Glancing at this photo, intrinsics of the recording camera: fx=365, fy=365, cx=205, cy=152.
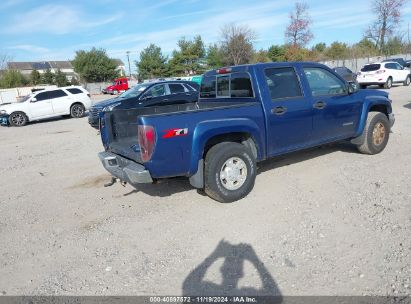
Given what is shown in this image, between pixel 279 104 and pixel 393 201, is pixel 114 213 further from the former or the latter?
pixel 393 201

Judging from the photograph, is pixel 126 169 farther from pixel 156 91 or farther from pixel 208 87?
pixel 156 91

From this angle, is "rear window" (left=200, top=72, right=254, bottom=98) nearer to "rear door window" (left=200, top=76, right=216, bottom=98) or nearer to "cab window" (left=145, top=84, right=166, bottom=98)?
"rear door window" (left=200, top=76, right=216, bottom=98)

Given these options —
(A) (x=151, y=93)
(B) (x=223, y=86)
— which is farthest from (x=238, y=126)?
(A) (x=151, y=93)

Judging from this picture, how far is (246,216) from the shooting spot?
15.1 ft

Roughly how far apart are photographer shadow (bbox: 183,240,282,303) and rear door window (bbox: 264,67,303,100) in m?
2.49

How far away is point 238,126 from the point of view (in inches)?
192

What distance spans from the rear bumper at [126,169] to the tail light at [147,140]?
0.19 metres

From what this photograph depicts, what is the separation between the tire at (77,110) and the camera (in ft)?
62.6

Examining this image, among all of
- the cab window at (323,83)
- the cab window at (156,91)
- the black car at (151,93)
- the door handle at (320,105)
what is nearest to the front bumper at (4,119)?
the black car at (151,93)

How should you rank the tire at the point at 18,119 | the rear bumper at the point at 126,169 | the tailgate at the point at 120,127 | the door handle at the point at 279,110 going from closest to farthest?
the rear bumper at the point at 126,169 < the door handle at the point at 279,110 < the tailgate at the point at 120,127 < the tire at the point at 18,119

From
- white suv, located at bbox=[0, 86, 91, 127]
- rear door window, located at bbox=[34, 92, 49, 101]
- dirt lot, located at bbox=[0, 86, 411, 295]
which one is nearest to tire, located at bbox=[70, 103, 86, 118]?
white suv, located at bbox=[0, 86, 91, 127]

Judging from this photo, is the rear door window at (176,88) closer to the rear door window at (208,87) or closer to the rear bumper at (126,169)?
the rear door window at (208,87)

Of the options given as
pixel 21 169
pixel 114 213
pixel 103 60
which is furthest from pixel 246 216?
pixel 103 60

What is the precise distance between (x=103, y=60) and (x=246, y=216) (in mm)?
62021
